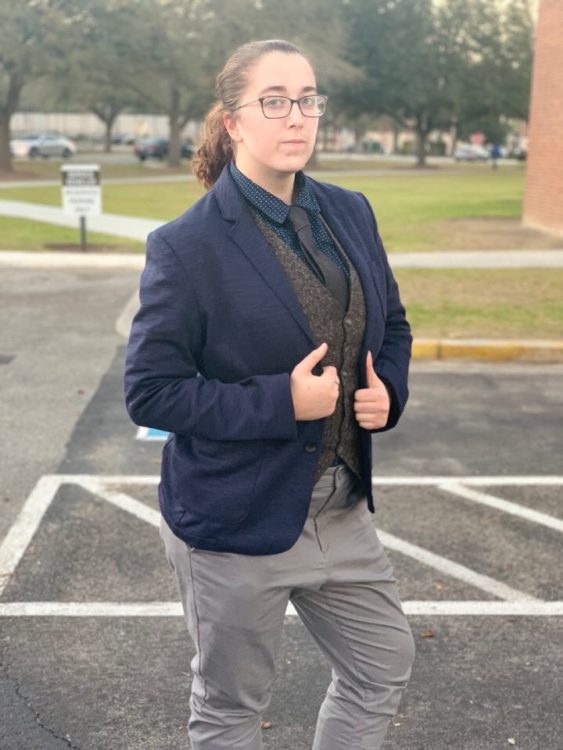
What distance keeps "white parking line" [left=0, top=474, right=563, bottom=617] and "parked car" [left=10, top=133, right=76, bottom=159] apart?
5897cm

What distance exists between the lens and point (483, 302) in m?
11.7

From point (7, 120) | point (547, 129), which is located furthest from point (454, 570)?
point (7, 120)

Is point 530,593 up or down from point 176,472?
down

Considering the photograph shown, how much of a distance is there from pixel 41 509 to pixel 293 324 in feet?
11.5

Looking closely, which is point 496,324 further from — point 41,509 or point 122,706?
point 122,706

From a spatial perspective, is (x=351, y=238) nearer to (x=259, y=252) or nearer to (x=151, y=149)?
(x=259, y=252)

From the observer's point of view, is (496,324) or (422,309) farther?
(422,309)

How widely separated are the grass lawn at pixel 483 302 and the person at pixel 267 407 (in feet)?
23.8

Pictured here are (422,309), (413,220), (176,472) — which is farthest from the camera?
(413,220)

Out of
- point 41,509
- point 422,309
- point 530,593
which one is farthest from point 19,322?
point 530,593

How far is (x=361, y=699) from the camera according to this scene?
246cm

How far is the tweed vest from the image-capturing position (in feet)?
7.60

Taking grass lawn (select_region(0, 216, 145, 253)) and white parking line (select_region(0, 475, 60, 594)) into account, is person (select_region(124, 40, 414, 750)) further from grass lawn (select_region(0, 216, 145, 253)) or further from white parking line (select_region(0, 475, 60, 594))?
grass lawn (select_region(0, 216, 145, 253))

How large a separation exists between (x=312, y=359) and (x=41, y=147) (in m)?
62.5
